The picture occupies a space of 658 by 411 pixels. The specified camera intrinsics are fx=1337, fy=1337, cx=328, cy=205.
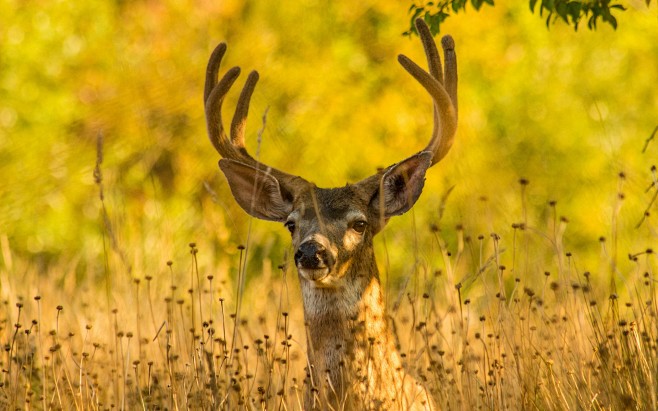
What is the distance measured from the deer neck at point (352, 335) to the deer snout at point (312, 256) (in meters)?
0.25

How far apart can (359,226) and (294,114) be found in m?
7.23

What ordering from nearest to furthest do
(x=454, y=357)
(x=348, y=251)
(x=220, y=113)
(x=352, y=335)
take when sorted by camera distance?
(x=352, y=335) < (x=348, y=251) < (x=454, y=357) < (x=220, y=113)

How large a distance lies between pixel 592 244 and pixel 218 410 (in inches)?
364

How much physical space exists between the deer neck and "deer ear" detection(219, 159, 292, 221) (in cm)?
72

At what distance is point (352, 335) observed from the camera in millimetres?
5824

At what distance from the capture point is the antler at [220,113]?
682 centimetres

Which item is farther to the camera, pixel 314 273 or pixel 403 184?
pixel 403 184

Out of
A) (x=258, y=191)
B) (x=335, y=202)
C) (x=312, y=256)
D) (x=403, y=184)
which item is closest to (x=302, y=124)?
(x=258, y=191)

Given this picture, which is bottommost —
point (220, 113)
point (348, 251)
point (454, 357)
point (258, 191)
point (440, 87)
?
point (454, 357)

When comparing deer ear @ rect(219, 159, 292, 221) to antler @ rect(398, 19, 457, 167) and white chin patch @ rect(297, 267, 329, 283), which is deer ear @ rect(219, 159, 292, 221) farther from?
white chin patch @ rect(297, 267, 329, 283)

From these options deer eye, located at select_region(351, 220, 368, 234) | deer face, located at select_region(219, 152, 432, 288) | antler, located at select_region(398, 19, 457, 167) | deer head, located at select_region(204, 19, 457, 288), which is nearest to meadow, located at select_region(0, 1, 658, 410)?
deer head, located at select_region(204, 19, 457, 288)

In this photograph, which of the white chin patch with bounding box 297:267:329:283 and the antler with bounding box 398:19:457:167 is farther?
the antler with bounding box 398:19:457:167

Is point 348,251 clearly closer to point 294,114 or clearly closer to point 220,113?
point 220,113

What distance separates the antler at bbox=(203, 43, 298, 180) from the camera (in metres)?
6.82
